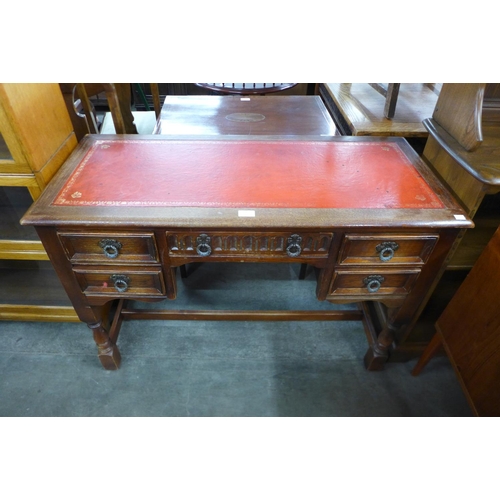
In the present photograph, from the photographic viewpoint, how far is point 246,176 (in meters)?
1.20

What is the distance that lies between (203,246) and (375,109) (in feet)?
4.09

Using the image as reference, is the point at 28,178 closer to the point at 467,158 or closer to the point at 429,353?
the point at 467,158

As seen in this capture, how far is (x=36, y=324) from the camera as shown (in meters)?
1.83

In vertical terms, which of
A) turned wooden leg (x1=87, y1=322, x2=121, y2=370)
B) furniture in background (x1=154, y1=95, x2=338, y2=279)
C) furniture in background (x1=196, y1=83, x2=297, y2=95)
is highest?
furniture in background (x1=154, y1=95, x2=338, y2=279)

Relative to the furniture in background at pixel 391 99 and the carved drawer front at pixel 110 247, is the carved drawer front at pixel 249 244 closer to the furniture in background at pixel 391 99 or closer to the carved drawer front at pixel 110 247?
the carved drawer front at pixel 110 247

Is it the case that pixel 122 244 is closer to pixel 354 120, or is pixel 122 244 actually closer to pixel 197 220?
pixel 197 220

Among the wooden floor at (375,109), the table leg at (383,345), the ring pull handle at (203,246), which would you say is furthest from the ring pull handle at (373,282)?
the wooden floor at (375,109)

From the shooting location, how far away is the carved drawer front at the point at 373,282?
119 cm

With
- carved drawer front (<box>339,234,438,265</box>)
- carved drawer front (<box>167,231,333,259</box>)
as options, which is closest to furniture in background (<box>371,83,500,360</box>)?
carved drawer front (<box>339,234,438,265</box>)

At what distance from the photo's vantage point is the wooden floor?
155 cm

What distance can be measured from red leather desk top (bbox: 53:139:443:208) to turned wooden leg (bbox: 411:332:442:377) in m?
0.65

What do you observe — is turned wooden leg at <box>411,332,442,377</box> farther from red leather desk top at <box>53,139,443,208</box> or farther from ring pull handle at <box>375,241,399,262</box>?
red leather desk top at <box>53,139,443,208</box>

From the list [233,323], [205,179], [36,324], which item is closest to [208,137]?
[205,179]

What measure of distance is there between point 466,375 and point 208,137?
4.44ft
